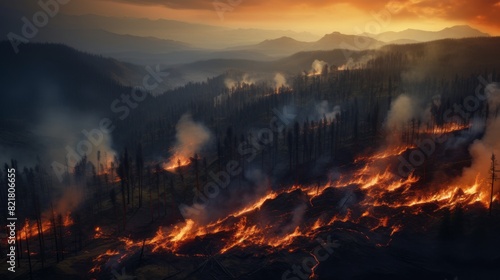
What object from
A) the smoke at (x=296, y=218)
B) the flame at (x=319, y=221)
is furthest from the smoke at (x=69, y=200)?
the smoke at (x=296, y=218)

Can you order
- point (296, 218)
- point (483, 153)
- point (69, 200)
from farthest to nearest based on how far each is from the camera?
point (69, 200) → point (483, 153) → point (296, 218)

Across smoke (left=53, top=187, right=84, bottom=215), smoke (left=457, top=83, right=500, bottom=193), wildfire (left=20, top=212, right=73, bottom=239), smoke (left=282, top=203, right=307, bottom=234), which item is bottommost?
smoke (left=53, top=187, right=84, bottom=215)

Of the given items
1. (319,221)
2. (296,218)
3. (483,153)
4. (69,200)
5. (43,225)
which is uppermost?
(483,153)

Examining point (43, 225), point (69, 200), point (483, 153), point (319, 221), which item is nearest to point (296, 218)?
point (319, 221)

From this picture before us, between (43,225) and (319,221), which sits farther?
(43,225)

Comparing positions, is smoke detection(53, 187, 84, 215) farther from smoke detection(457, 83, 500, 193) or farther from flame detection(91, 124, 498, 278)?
smoke detection(457, 83, 500, 193)

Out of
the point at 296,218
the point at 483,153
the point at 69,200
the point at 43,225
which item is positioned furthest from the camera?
the point at 69,200

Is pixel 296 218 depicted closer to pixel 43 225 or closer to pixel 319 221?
pixel 319 221

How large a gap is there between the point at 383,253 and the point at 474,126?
91.8m

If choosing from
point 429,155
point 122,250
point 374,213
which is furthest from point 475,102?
point 122,250

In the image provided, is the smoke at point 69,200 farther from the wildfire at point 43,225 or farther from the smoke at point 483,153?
the smoke at point 483,153

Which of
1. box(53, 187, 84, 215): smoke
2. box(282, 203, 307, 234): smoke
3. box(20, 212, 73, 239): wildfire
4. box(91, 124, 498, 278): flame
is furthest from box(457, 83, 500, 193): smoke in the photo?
box(53, 187, 84, 215): smoke

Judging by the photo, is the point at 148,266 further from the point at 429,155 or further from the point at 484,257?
the point at 429,155

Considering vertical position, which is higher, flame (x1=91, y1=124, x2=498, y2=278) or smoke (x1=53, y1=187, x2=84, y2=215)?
flame (x1=91, y1=124, x2=498, y2=278)
